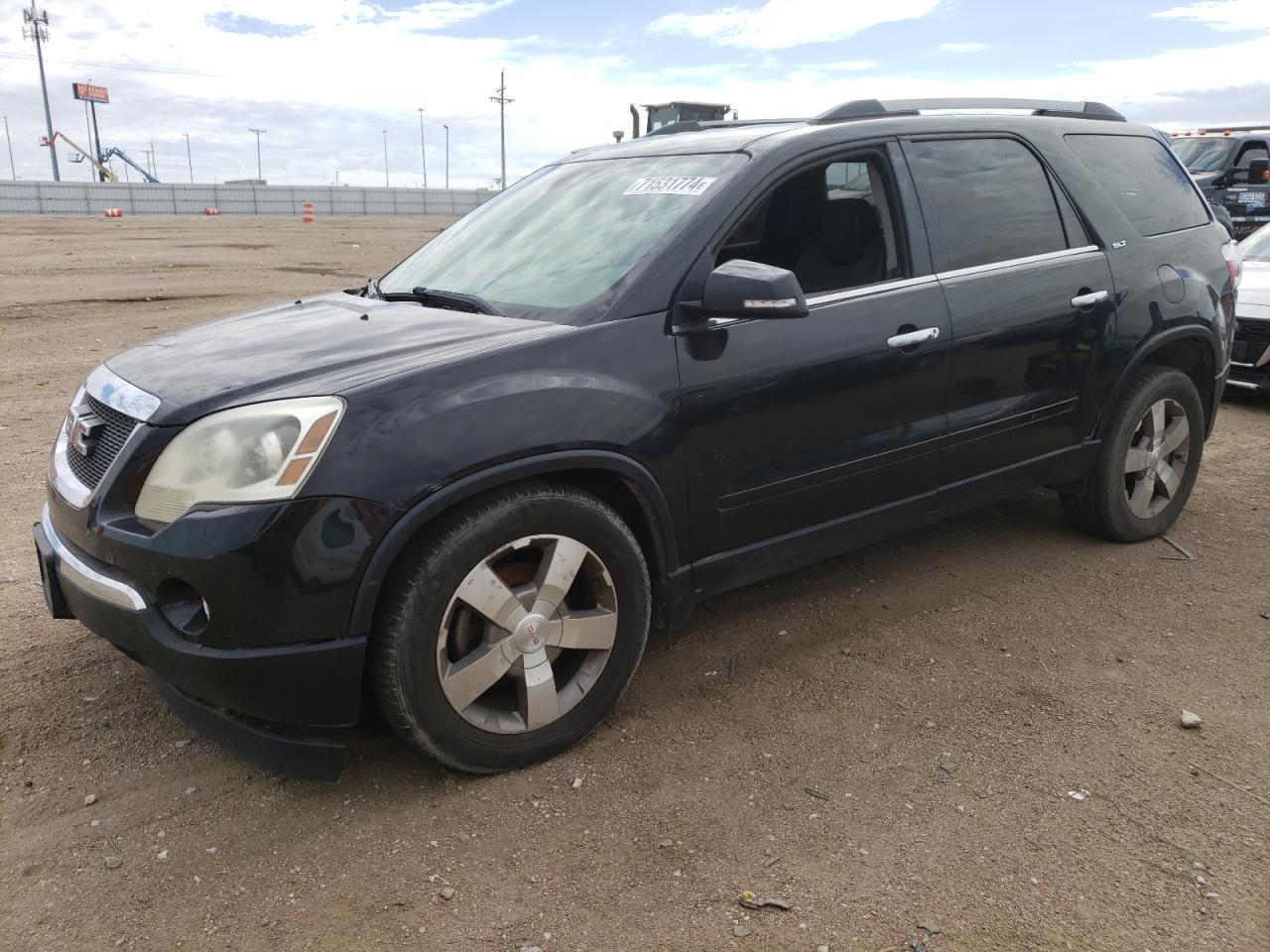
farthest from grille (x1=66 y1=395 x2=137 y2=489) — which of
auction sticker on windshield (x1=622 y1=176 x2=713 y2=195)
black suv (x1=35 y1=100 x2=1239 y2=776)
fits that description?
auction sticker on windshield (x1=622 y1=176 x2=713 y2=195)

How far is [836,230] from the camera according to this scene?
3.64m

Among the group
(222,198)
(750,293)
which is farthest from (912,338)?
(222,198)

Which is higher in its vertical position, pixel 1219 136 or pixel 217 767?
pixel 1219 136

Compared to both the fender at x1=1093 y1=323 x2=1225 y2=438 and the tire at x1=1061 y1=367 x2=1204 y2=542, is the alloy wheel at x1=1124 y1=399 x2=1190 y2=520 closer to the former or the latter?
the tire at x1=1061 y1=367 x2=1204 y2=542

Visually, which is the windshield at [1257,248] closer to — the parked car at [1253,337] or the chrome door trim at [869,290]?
the parked car at [1253,337]

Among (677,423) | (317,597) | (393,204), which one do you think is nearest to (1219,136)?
(677,423)

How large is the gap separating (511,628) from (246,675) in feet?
2.22

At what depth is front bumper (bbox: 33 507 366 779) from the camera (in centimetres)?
252

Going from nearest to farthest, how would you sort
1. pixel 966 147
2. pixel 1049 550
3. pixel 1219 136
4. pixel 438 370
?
pixel 438 370 → pixel 966 147 → pixel 1049 550 → pixel 1219 136

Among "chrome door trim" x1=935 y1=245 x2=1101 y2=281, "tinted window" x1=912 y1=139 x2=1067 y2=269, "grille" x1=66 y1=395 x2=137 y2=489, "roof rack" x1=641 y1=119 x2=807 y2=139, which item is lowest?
"grille" x1=66 y1=395 x2=137 y2=489

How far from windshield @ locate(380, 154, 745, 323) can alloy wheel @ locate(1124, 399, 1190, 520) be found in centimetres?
240

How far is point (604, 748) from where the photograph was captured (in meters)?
3.08

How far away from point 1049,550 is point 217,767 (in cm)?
357

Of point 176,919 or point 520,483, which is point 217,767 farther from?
point 520,483
